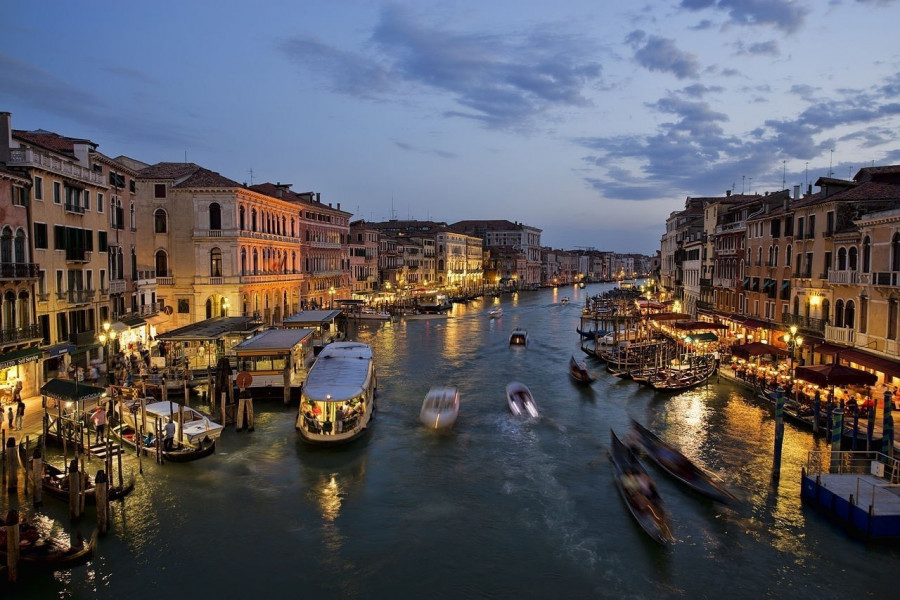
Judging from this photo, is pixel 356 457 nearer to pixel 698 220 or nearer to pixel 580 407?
pixel 580 407

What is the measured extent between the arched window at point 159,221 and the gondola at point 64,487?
23.1 m

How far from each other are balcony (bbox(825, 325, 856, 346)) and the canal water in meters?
4.00

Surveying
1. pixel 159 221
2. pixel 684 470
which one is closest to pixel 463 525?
pixel 684 470

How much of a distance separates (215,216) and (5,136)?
53.4 ft

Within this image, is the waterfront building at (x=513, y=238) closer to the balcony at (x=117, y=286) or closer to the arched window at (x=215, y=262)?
the arched window at (x=215, y=262)

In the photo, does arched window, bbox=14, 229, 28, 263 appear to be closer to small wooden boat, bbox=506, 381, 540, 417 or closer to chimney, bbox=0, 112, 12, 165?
chimney, bbox=0, 112, 12, 165

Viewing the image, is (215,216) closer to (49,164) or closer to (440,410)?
(49,164)

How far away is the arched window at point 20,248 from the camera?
63.5ft

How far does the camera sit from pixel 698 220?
5081 centimetres

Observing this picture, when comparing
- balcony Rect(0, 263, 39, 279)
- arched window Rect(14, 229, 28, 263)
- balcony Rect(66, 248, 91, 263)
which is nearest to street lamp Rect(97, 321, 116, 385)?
balcony Rect(66, 248, 91, 263)

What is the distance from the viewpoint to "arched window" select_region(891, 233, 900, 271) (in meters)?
19.0

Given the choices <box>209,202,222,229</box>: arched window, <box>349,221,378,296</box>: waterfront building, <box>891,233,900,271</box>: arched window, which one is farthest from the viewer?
<box>349,221,378,296</box>: waterfront building

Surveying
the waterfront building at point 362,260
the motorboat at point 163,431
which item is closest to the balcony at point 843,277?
the motorboat at point 163,431

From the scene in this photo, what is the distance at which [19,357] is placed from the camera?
18438 millimetres
